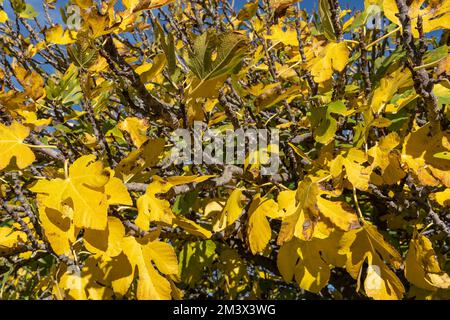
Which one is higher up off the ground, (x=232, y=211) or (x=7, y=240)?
(x=232, y=211)

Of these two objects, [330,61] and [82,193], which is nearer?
[82,193]

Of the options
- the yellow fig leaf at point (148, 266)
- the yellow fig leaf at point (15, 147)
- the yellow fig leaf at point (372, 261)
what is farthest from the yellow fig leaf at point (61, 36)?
the yellow fig leaf at point (372, 261)

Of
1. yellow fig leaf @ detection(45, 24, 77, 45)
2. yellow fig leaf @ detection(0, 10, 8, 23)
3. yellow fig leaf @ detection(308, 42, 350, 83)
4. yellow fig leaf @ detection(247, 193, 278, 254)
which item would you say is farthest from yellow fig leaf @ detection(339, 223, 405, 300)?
yellow fig leaf @ detection(0, 10, 8, 23)

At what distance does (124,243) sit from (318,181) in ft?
1.48

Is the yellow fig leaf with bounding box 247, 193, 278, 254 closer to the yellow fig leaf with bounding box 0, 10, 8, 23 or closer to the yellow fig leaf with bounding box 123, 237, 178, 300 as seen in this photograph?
the yellow fig leaf with bounding box 123, 237, 178, 300

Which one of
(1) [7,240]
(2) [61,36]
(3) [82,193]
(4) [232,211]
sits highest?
(2) [61,36]

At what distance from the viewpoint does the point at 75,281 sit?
35.9 inches

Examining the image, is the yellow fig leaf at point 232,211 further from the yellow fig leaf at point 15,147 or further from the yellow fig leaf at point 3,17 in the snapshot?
the yellow fig leaf at point 3,17

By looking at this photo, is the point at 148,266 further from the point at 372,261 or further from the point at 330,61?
the point at 330,61

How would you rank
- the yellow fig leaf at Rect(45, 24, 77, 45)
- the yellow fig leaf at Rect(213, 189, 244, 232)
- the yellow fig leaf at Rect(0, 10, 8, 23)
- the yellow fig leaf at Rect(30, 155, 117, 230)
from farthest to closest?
1. the yellow fig leaf at Rect(0, 10, 8, 23)
2. the yellow fig leaf at Rect(45, 24, 77, 45)
3. the yellow fig leaf at Rect(213, 189, 244, 232)
4. the yellow fig leaf at Rect(30, 155, 117, 230)

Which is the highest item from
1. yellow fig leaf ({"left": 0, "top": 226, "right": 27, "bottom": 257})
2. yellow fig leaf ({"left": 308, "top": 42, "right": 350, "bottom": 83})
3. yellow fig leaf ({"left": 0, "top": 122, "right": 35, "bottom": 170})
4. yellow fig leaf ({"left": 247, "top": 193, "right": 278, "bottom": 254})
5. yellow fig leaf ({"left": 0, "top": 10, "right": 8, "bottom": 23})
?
yellow fig leaf ({"left": 0, "top": 10, "right": 8, "bottom": 23})

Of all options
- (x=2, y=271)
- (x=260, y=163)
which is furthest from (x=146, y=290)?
(x=2, y=271)

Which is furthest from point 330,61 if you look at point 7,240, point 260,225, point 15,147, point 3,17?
point 3,17
